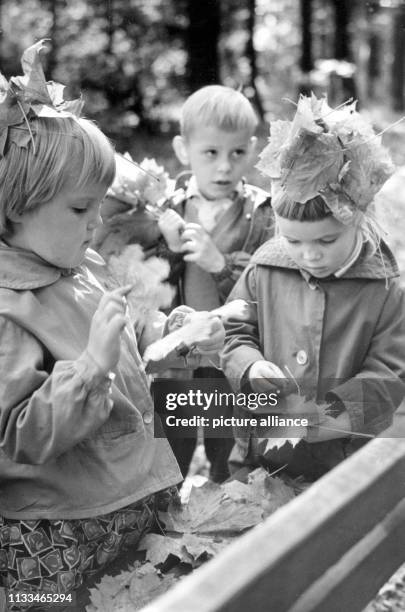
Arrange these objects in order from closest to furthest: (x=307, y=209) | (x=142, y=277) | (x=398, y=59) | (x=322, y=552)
Result: (x=322, y=552) → (x=307, y=209) → (x=142, y=277) → (x=398, y=59)

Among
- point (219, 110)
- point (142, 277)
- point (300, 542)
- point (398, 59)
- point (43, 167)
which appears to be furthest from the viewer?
point (398, 59)

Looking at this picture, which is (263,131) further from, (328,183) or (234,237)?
(328,183)

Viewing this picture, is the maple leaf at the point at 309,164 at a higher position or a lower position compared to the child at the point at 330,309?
higher

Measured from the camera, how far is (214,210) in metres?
3.35

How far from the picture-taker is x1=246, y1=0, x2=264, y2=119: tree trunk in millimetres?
3650

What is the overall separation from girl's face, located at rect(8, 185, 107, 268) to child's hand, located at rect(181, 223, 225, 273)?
92cm

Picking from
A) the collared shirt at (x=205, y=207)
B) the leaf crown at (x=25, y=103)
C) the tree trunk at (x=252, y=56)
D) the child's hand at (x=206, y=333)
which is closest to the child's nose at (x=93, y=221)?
the leaf crown at (x=25, y=103)

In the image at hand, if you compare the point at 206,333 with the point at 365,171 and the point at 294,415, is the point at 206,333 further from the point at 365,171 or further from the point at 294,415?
the point at 365,171

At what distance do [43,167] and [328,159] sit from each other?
893 millimetres

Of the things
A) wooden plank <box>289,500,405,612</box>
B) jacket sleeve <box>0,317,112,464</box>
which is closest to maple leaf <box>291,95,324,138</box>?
jacket sleeve <box>0,317,112,464</box>

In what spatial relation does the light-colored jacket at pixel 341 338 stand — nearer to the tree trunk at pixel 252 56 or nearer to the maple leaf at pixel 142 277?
the maple leaf at pixel 142 277

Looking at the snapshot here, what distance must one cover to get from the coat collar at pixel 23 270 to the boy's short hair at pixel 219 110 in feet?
3.97

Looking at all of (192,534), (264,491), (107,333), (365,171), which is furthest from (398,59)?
(107,333)

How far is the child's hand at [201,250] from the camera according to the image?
10.4 feet
